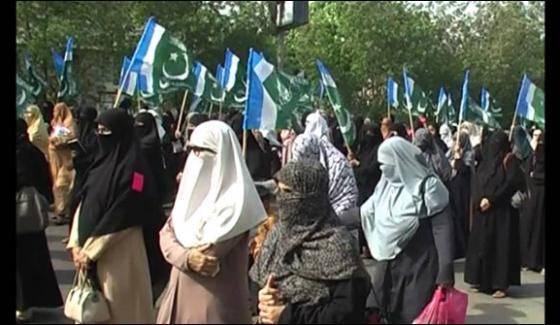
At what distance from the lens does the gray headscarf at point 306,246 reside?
2.74 meters

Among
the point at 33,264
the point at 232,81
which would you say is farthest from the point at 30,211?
the point at 232,81

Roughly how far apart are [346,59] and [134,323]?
696 inches

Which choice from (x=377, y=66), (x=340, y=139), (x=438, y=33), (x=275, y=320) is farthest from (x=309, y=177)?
(x=438, y=33)

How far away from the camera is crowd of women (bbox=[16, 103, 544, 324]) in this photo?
2.82 metres

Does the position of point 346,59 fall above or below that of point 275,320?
above

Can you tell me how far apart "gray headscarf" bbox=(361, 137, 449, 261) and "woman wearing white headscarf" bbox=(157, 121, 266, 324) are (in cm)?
138

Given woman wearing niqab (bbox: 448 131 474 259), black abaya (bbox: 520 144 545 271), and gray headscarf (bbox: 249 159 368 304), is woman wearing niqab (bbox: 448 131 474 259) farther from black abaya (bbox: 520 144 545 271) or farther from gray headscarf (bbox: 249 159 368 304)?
gray headscarf (bbox: 249 159 368 304)

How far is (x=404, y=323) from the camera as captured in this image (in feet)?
13.4

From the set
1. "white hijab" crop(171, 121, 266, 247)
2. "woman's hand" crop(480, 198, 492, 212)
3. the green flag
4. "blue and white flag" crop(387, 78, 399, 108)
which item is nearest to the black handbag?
"white hijab" crop(171, 121, 266, 247)

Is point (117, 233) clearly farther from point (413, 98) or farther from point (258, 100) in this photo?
point (413, 98)

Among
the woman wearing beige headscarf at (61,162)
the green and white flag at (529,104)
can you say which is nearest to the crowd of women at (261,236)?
the woman wearing beige headscarf at (61,162)

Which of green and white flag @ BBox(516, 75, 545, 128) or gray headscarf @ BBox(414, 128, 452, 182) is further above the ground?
green and white flag @ BBox(516, 75, 545, 128)

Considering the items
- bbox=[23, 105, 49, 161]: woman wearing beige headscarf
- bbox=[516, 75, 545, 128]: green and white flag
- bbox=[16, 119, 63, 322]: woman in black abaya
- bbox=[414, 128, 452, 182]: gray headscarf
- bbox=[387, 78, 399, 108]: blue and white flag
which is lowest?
bbox=[16, 119, 63, 322]: woman in black abaya
